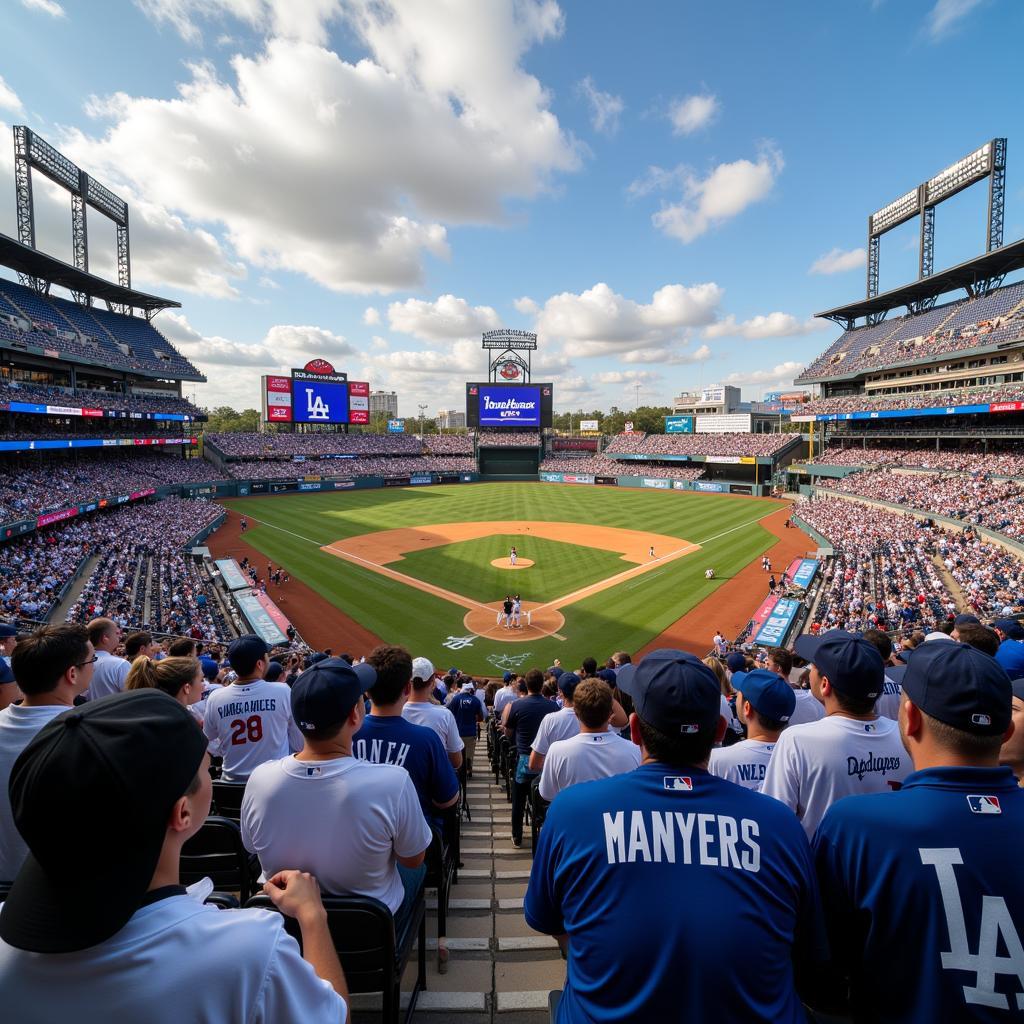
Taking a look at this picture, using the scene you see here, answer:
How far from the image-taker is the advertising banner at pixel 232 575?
2626 cm

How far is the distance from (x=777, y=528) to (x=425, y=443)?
5945 cm

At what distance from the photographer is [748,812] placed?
2.24 m

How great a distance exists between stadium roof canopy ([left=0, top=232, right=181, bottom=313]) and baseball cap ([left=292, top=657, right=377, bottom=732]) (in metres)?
58.8

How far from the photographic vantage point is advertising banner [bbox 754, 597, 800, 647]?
798 inches

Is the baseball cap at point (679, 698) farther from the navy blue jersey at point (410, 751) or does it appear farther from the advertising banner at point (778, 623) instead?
the advertising banner at point (778, 623)

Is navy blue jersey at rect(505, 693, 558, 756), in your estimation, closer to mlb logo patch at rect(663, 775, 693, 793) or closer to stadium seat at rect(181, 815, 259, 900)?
stadium seat at rect(181, 815, 259, 900)

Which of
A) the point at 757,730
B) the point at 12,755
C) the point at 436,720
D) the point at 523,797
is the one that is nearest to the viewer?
the point at 12,755

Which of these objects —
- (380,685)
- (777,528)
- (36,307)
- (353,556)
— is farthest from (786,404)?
(380,685)

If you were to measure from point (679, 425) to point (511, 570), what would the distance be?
6171 cm

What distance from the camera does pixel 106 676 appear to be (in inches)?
255

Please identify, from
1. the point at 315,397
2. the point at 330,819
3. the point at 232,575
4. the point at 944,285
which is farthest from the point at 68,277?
the point at 944,285

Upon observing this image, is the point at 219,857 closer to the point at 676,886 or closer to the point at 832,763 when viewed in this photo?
the point at 676,886

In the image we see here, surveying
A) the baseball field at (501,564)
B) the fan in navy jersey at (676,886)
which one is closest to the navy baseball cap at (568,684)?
the fan in navy jersey at (676,886)

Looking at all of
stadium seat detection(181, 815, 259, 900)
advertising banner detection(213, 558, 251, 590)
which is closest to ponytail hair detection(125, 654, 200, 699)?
stadium seat detection(181, 815, 259, 900)
